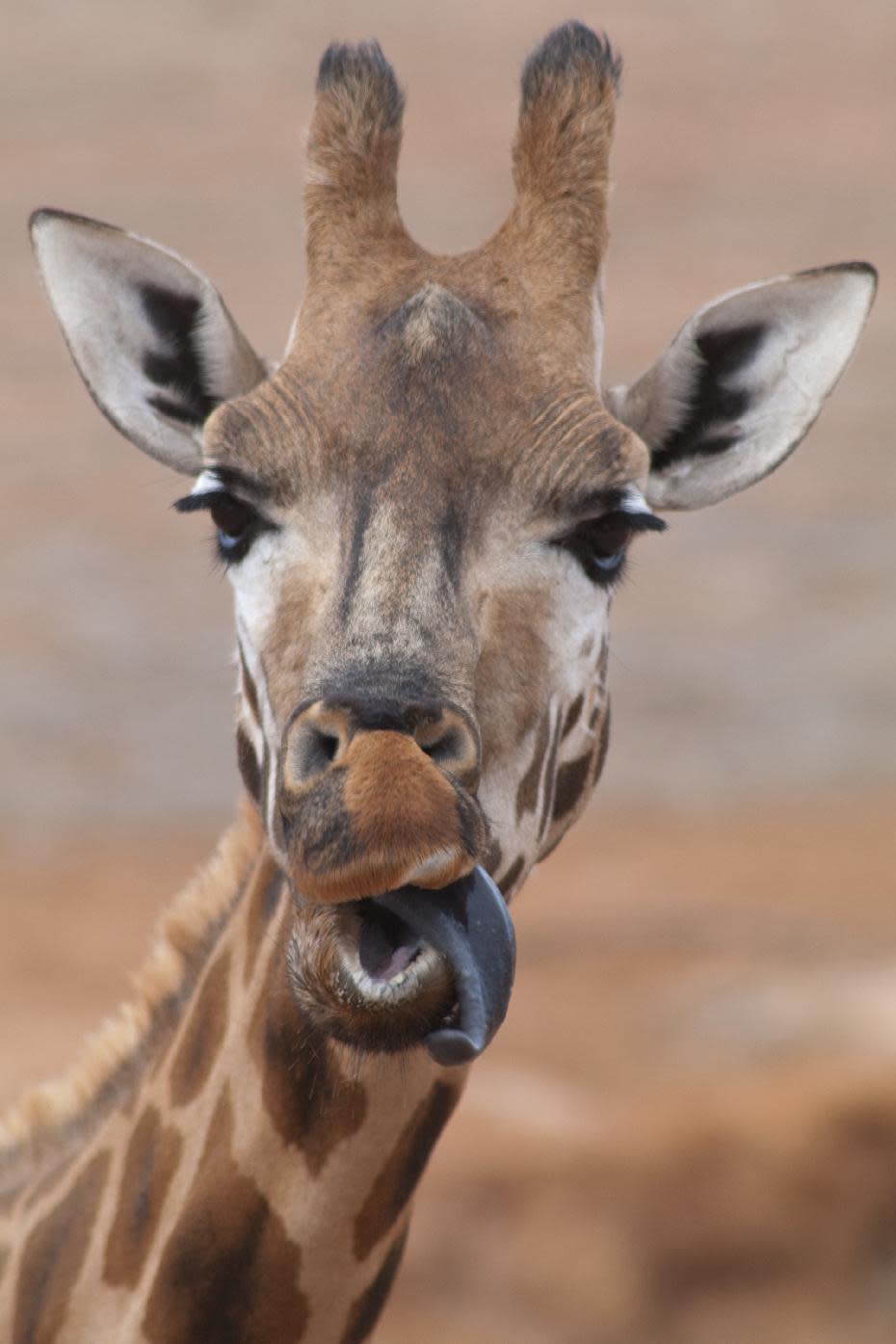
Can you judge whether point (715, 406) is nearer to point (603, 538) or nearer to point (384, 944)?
point (603, 538)

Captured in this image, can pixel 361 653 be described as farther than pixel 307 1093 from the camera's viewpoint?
No

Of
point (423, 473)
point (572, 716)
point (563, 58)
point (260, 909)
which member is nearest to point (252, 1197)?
point (260, 909)

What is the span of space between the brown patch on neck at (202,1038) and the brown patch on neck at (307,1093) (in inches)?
12.9

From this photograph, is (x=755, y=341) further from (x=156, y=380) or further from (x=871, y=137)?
(x=871, y=137)

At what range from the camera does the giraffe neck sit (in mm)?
5715

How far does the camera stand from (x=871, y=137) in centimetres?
3741

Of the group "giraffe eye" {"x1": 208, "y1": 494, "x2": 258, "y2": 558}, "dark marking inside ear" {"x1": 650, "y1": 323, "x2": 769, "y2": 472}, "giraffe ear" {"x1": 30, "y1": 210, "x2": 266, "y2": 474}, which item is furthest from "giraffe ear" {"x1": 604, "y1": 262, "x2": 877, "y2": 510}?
"giraffe eye" {"x1": 208, "y1": 494, "x2": 258, "y2": 558}

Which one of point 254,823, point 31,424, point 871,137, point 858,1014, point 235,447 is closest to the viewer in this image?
point 235,447

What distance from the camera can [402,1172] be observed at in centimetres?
585

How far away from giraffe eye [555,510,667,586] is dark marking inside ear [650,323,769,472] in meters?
0.71

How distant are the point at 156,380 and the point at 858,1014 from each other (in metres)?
10.3

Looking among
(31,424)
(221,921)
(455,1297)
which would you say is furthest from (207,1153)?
(31,424)

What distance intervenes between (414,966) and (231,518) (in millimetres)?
1459

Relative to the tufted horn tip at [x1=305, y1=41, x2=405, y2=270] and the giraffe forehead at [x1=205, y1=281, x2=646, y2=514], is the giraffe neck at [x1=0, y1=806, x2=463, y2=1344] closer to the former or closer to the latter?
the giraffe forehead at [x1=205, y1=281, x2=646, y2=514]
